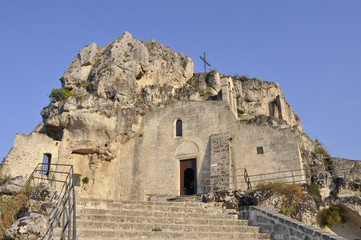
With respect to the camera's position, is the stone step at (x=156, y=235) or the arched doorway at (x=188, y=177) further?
the arched doorway at (x=188, y=177)

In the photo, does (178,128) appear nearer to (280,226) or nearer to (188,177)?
(188,177)

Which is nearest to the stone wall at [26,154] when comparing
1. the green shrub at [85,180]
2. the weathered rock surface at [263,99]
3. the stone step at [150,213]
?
the green shrub at [85,180]

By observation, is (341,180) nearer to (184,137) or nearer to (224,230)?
(224,230)

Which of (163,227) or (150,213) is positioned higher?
(150,213)

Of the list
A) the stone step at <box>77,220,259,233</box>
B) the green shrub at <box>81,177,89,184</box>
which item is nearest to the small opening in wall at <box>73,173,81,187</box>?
the green shrub at <box>81,177,89,184</box>

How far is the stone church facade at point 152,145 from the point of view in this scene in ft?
56.1

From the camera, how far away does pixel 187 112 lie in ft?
65.5

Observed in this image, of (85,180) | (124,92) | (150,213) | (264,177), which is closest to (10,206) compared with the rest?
(150,213)

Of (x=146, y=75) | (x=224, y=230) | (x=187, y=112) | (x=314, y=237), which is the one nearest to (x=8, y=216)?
(x=224, y=230)

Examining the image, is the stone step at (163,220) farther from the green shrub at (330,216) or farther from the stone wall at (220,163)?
the stone wall at (220,163)

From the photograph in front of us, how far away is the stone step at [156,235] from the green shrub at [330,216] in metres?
3.87

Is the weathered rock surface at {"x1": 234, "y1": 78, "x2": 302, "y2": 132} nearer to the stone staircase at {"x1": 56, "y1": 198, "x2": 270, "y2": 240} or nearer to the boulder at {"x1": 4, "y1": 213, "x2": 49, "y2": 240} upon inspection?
the stone staircase at {"x1": 56, "y1": 198, "x2": 270, "y2": 240}

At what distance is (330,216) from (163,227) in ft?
21.7

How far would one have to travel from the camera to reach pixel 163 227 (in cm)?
856
